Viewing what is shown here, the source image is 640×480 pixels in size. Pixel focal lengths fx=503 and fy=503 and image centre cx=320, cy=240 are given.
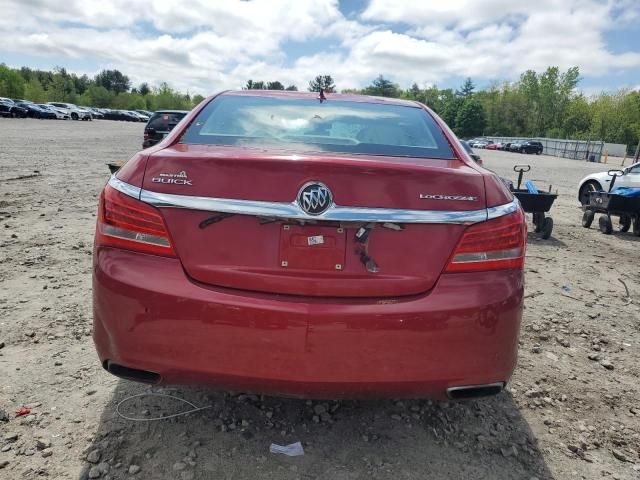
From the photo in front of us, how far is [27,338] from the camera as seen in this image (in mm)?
3266

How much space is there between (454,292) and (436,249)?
0.18 m

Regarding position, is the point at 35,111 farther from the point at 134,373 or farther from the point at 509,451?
the point at 509,451

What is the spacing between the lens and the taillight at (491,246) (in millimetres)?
1961

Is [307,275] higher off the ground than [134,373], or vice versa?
[307,275]

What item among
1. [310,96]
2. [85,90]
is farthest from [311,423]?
[85,90]

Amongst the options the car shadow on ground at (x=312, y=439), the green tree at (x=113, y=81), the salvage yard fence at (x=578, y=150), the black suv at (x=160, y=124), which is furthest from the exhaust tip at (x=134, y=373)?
the green tree at (x=113, y=81)

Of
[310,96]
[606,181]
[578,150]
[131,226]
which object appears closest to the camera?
[131,226]

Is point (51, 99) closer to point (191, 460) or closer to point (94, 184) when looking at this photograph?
point (94, 184)

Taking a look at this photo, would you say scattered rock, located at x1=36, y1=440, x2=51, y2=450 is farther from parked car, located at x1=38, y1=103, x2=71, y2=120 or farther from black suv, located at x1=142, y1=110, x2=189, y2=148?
parked car, located at x1=38, y1=103, x2=71, y2=120

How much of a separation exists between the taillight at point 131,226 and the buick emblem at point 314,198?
54 centimetres

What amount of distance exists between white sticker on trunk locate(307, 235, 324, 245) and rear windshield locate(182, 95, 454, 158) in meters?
0.45

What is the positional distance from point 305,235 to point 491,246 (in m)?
0.74

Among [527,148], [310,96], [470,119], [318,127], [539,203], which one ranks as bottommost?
[527,148]

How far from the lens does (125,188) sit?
2016 millimetres
